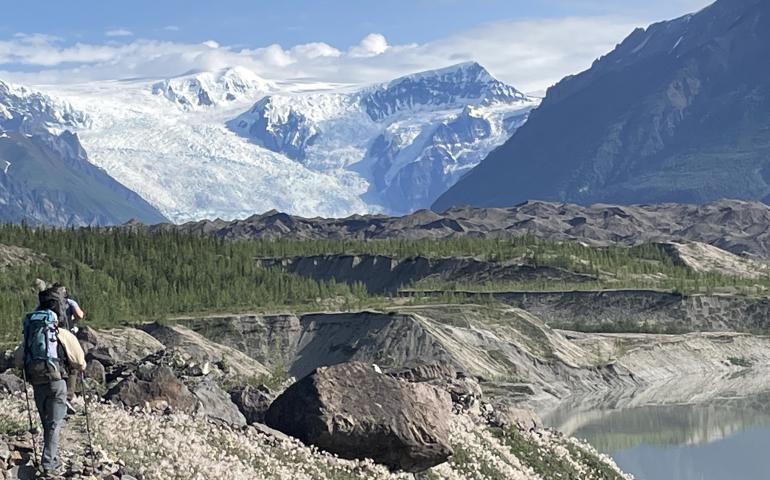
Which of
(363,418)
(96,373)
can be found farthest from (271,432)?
(96,373)

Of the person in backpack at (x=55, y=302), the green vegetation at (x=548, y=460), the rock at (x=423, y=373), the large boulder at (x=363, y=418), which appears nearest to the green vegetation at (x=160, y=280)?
the rock at (x=423, y=373)

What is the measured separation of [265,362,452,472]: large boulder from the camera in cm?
3209

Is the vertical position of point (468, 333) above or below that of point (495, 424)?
below

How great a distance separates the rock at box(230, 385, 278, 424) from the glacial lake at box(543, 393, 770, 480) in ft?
145

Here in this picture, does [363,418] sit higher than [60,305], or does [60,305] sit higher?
[60,305]

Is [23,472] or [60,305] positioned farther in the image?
[60,305]

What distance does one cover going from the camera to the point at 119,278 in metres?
140

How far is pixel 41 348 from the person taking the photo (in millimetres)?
23156

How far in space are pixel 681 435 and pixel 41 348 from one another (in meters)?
82.6

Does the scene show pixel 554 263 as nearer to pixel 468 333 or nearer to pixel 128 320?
pixel 468 333

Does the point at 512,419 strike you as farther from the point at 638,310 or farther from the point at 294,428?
the point at 638,310

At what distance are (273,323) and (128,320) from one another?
19132 mm

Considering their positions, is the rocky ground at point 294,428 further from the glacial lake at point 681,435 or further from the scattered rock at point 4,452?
the glacial lake at point 681,435

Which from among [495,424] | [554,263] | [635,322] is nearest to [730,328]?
[635,322]
